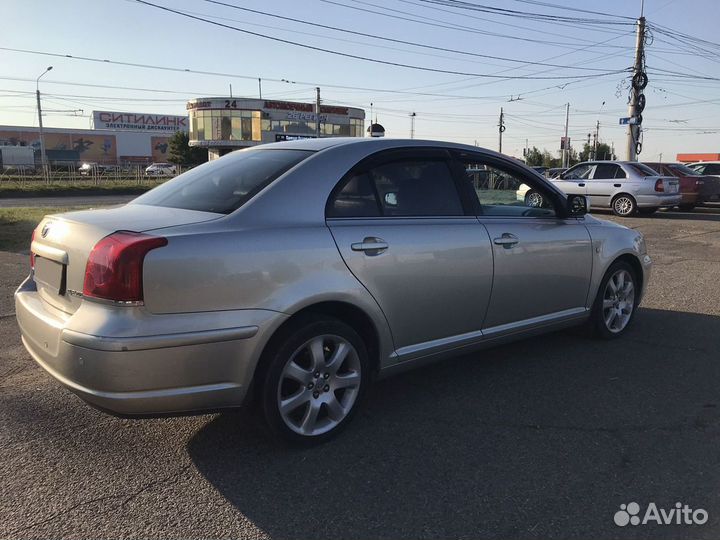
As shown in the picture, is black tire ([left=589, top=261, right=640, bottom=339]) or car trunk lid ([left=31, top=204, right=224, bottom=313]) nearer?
car trunk lid ([left=31, top=204, right=224, bottom=313])

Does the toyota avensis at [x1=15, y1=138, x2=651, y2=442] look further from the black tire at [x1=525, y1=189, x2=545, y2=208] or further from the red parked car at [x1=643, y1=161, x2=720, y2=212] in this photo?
the red parked car at [x1=643, y1=161, x2=720, y2=212]

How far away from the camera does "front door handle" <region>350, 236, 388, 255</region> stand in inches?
129

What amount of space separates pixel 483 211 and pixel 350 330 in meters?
1.41

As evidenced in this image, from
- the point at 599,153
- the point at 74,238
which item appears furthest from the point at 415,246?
the point at 599,153

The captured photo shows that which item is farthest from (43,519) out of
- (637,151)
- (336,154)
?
(637,151)

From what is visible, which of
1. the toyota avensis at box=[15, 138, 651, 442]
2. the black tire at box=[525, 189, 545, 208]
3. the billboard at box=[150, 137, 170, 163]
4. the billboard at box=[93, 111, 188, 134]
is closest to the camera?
the toyota avensis at box=[15, 138, 651, 442]

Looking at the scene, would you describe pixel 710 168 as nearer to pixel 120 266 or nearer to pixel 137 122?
pixel 120 266

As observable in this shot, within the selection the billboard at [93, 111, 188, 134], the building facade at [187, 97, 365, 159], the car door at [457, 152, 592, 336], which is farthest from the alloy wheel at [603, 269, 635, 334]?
the billboard at [93, 111, 188, 134]

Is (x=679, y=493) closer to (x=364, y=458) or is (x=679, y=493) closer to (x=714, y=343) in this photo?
(x=364, y=458)

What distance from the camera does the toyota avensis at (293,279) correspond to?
2.70 metres

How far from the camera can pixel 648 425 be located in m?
3.50

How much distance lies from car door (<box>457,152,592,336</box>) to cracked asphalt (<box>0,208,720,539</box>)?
460 millimetres

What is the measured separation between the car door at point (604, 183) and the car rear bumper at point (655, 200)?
676 mm

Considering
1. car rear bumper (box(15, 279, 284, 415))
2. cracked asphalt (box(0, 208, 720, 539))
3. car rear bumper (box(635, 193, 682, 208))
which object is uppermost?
car rear bumper (box(635, 193, 682, 208))
